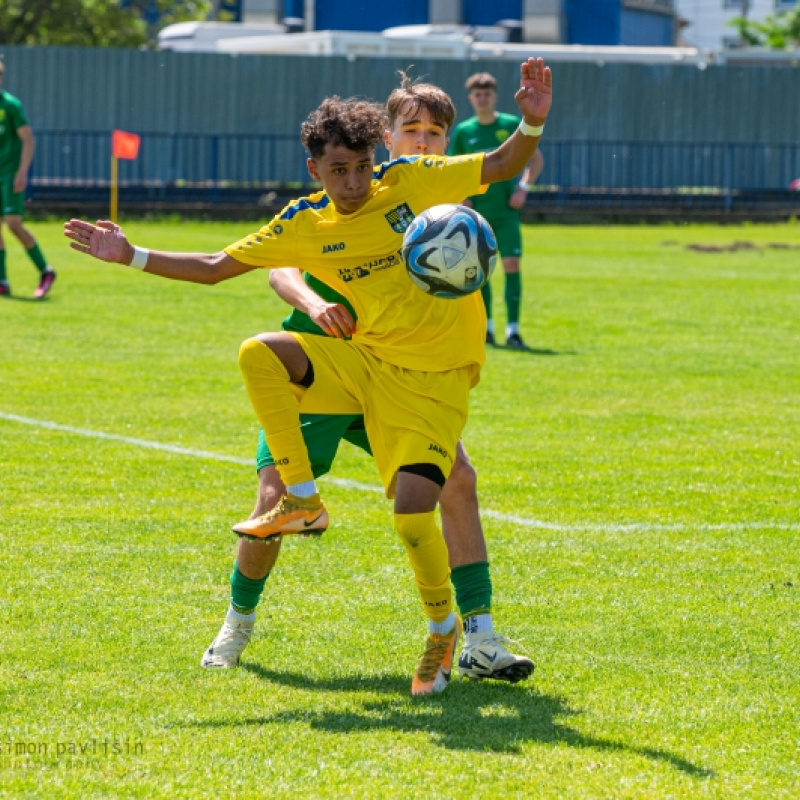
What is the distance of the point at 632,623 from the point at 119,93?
29.6 metres

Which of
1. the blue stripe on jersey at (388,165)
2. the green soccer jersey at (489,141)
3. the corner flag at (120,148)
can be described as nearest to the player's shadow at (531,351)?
the green soccer jersey at (489,141)

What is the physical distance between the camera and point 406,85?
21.7 ft

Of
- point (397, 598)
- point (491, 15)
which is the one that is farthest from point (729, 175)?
point (397, 598)

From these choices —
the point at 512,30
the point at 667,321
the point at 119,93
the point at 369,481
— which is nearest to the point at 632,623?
the point at 369,481

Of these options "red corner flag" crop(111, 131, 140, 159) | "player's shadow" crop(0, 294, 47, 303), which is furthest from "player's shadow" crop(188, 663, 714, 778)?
"red corner flag" crop(111, 131, 140, 159)

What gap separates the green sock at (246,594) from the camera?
562cm

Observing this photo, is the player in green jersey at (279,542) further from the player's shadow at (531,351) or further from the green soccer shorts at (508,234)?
the green soccer shorts at (508,234)

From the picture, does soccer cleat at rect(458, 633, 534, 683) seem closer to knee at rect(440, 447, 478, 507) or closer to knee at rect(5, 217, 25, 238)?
knee at rect(440, 447, 478, 507)

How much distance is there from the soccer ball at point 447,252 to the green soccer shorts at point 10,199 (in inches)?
505

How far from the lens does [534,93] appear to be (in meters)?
5.66

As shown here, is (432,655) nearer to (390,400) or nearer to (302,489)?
(302,489)

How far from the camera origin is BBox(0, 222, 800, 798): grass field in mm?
4480

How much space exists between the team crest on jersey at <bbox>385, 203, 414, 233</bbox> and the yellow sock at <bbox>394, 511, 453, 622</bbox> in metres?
1.05

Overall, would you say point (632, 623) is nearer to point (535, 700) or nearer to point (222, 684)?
point (535, 700)
